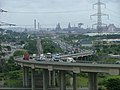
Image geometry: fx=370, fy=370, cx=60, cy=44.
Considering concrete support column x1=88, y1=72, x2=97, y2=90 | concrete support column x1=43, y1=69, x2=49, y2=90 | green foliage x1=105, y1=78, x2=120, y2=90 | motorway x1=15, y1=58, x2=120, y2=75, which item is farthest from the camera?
green foliage x1=105, y1=78, x2=120, y2=90

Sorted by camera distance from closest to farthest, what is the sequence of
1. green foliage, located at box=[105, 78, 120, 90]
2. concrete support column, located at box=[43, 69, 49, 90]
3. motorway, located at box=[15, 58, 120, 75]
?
motorway, located at box=[15, 58, 120, 75]
concrete support column, located at box=[43, 69, 49, 90]
green foliage, located at box=[105, 78, 120, 90]

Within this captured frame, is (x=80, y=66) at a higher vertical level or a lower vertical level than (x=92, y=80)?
higher

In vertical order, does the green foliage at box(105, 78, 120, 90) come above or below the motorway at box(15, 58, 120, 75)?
below

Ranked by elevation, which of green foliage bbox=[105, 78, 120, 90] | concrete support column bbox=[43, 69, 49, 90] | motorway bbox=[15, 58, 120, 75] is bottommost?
green foliage bbox=[105, 78, 120, 90]

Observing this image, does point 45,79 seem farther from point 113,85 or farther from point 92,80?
point 92,80

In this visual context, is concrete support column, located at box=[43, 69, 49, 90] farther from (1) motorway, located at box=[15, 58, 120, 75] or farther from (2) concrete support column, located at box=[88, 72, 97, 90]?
(2) concrete support column, located at box=[88, 72, 97, 90]

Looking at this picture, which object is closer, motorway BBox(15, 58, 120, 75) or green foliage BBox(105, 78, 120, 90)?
motorway BBox(15, 58, 120, 75)

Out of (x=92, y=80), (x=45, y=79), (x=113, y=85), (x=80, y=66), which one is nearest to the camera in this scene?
(x=80, y=66)

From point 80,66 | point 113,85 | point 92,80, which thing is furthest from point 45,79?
point 80,66

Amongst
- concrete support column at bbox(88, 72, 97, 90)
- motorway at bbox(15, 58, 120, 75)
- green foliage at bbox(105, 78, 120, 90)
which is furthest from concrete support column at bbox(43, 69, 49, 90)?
concrete support column at bbox(88, 72, 97, 90)

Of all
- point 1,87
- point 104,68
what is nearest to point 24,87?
point 1,87

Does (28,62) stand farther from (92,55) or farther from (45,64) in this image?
(92,55)
